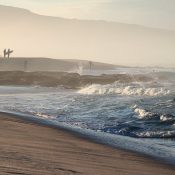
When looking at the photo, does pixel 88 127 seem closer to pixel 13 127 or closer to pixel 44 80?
pixel 13 127

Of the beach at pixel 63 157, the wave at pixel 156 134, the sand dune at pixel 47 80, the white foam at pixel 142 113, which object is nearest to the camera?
the beach at pixel 63 157

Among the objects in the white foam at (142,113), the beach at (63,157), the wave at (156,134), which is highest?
the beach at (63,157)

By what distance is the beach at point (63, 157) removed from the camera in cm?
637

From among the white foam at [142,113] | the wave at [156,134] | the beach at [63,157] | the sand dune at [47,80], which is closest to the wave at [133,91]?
the sand dune at [47,80]

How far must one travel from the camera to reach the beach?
637 cm

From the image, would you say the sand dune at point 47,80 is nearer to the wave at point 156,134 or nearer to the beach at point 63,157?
the wave at point 156,134

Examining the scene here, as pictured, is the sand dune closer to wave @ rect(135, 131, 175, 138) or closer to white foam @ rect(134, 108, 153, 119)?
white foam @ rect(134, 108, 153, 119)

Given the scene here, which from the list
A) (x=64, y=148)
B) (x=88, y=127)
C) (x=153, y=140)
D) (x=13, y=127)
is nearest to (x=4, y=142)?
(x=64, y=148)

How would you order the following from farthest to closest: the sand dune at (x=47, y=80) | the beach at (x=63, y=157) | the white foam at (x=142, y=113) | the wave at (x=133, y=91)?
the sand dune at (x=47, y=80) < the wave at (x=133, y=91) < the white foam at (x=142, y=113) < the beach at (x=63, y=157)

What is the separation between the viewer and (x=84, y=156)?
25.5 ft

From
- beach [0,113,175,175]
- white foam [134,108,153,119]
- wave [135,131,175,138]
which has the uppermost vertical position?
beach [0,113,175,175]

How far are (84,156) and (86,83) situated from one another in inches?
1380

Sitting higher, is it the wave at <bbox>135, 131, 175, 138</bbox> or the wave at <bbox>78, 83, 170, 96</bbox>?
the wave at <bbox>78, 83, 170, 96</bbox>

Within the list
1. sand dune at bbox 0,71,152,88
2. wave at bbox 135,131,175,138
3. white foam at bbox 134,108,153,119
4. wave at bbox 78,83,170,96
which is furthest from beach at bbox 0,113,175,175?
sand dune at bbox 0,71,152,88
